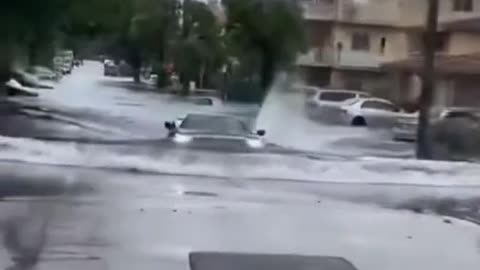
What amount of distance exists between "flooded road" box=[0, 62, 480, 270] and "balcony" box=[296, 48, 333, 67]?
92 millimetres

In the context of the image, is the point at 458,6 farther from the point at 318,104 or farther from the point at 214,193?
the point at 214,193

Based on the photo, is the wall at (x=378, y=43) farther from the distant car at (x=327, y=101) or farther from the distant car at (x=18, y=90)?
the distant car at (x=18, y=90)

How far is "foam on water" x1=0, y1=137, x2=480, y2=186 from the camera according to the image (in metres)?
2.80

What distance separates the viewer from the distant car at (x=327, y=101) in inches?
106

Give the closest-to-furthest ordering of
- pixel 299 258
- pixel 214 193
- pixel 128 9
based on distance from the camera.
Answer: pixel 128 9, pixel 299 258, pixel 214 193

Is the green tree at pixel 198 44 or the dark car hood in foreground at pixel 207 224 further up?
the green tree at pixel 198 44

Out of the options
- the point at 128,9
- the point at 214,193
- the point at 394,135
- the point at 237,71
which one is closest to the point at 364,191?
the point at 394,135

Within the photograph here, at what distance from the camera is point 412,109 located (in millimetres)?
2801

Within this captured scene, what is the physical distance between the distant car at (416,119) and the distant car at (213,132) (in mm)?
365

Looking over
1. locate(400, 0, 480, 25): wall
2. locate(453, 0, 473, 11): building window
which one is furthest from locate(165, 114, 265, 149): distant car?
locate(453, 0, 473, 11): building window

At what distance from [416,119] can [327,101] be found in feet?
0.84

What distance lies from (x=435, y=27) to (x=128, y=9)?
80cm

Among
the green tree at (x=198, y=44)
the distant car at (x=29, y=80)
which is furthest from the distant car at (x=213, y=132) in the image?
the distant car at (x=29, y=80)

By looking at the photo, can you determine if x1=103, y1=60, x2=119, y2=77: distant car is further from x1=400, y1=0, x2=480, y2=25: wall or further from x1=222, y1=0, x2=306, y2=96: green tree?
x1=400, y1=0, x2=480, y2=25: wall
